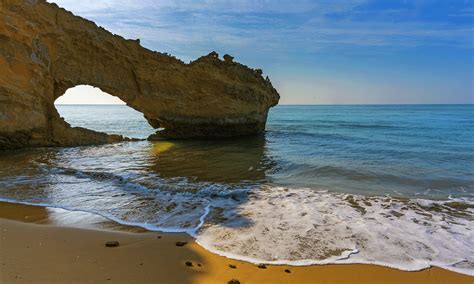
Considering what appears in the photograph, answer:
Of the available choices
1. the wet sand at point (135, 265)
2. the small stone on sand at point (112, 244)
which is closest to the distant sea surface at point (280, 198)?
the wet sand at point (135, 265)

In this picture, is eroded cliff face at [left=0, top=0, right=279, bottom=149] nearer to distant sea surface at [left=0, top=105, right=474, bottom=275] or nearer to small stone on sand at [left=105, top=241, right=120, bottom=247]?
distant sea surface at [left=0, top=105, right=474, bottom=275]

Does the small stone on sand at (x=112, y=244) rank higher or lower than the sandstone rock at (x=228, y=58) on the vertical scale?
lower

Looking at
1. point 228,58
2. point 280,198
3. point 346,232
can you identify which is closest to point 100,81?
point 228,58

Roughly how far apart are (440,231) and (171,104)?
44.6 ft

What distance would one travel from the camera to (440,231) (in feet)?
16.8

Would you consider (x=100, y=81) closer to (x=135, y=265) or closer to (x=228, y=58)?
(x=228, y=58)

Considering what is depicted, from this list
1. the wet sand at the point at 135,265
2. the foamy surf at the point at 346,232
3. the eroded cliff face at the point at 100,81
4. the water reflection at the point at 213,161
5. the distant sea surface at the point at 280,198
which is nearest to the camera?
the wet sand at the point at 135,265

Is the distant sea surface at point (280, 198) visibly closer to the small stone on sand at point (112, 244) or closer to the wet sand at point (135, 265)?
the wet sand at point (135, 265)

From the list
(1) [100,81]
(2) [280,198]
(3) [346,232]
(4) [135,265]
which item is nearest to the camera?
(4) [135,265]

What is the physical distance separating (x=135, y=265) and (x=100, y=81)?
13.0 meters

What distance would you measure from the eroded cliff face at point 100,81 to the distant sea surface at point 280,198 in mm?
1488

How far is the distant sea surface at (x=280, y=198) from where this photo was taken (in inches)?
175

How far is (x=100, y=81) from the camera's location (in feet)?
49.2

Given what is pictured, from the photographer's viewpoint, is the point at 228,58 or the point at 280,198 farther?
the point at 228,58
